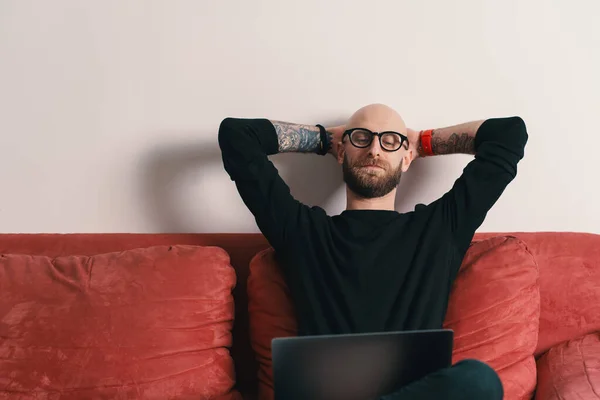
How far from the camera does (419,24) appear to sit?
1661 millimetres

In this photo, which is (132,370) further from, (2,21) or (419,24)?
(419,24)

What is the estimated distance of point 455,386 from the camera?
911 millimetres

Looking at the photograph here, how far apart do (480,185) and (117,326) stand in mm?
996

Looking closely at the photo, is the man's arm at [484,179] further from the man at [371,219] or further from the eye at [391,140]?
the eye at [391,140]

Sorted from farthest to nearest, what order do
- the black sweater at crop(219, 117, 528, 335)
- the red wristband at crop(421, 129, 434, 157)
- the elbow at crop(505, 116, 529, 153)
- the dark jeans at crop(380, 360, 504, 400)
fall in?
1. the red wristband at crop(421, 129, 434, 157)
2. the elbow at crop(505, 116, 529, 153)
3. the black sweater at crop(219, 117, 528, 335)
4. the dark jeans at crop(380, 360, 504, 400)

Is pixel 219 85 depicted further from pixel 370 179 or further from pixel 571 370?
pixel 571 370

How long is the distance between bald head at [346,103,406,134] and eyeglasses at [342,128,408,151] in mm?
13

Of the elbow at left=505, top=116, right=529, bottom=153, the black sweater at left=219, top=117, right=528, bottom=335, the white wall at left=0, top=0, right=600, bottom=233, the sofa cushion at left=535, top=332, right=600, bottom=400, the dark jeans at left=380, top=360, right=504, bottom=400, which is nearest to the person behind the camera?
the dark jeans at left=380, top=360, right=504, bottom=400

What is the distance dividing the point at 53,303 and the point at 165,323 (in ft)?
0.93

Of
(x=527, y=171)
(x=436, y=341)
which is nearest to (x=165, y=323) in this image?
(x=436, y=341)

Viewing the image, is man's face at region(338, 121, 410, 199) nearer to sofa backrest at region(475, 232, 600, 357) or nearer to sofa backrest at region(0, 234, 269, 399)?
sofa backrest at region(0, 234, 269, 399)

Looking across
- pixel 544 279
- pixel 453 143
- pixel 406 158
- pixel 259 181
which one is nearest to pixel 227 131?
pixel 259 181

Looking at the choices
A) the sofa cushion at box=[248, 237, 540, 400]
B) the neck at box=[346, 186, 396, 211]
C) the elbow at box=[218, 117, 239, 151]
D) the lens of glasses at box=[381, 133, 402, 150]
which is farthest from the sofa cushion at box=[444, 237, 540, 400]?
the elbow at box=[218, 117, 239, 151]

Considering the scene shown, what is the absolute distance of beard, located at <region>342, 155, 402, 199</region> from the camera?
1.41 metres
